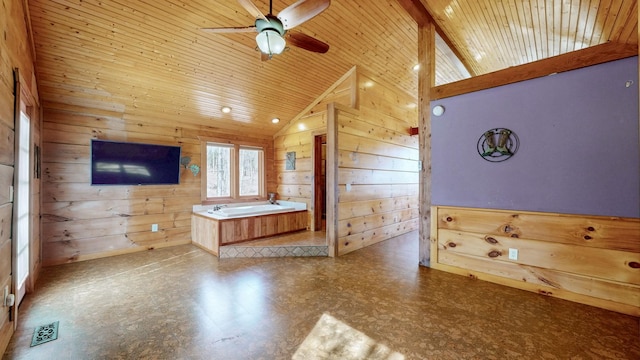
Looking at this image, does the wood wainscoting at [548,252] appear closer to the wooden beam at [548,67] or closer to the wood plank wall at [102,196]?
the wooden beam at [548,67]

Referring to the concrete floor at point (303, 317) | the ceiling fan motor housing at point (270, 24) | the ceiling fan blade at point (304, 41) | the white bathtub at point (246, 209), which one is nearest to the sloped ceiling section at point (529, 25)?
the ceiling fan blade at point (304, 41)

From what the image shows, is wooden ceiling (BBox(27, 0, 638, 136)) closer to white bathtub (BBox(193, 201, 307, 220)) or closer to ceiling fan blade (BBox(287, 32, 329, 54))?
ceiling fan blade (BBox(287, 32, 329, 54))

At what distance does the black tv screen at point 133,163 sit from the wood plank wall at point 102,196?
12cm

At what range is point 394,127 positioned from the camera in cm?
501

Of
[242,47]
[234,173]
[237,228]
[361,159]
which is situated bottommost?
[237,228]

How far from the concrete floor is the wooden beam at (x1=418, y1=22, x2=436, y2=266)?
1.45ft

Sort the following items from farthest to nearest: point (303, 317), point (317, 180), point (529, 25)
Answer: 1. point (317, 180)
2. point (529, 25)
3. point (303, 317)

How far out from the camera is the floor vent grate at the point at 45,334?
6.16ft

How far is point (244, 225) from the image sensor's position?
4172 millimetres

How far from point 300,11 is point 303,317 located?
2.52 meters

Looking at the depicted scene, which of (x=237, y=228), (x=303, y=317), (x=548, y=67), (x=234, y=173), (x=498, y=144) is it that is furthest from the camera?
(x=234, y=173)

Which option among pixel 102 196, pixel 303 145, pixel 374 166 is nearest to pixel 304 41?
pixel 374 166

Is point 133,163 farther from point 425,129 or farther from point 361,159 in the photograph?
point 425,129

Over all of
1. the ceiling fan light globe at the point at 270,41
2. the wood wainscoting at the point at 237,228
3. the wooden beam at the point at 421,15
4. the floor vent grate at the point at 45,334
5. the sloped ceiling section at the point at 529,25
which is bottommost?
the floor vent grate at the point at 45,334
